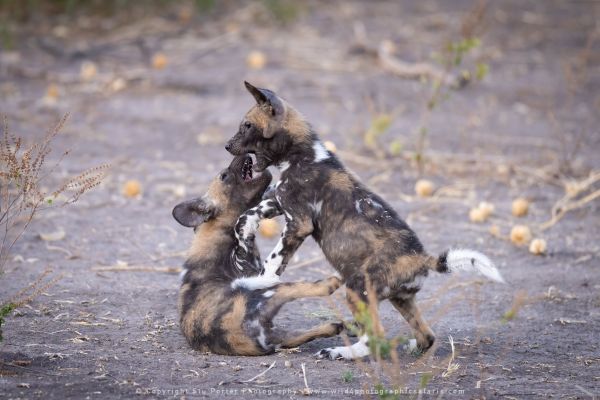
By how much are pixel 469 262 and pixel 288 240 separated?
1.02m

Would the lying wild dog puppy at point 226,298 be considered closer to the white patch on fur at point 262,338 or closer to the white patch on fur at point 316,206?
the white patch on fur at point 262,338

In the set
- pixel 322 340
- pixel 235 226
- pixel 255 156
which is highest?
pixel 255 156

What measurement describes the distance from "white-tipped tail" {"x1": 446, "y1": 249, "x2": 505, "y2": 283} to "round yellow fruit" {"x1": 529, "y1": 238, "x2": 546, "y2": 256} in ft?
7.33

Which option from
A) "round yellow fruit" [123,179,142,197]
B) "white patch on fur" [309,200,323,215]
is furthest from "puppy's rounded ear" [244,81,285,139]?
"round yellow fruit" [123,179,142,197]

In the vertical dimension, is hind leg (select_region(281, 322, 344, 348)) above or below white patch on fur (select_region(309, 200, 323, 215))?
below

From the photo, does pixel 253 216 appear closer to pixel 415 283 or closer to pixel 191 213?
pixel 191 213

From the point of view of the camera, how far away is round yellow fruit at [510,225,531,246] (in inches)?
264

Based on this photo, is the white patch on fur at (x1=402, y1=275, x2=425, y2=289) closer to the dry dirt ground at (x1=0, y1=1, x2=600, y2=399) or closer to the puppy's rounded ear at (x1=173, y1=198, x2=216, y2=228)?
the dry dirt ground at (x1=0, y1=1, x2=600, y2=399)

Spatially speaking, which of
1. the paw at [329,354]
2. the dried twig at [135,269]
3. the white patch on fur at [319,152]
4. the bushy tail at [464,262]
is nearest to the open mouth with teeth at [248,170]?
the white patch on fur at [319,152]

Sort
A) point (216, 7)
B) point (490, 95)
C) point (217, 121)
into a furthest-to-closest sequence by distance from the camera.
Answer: point (216, 7), point (490, 95), point (217, 121)

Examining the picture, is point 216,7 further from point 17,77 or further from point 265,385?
point 265,385

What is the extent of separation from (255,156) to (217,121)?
4533mm

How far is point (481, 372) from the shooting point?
14.4ft

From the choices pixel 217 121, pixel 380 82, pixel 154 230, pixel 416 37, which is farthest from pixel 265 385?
pixel 416 37
